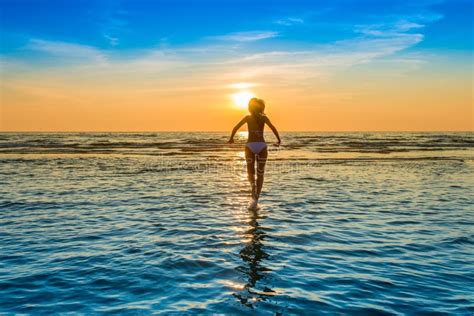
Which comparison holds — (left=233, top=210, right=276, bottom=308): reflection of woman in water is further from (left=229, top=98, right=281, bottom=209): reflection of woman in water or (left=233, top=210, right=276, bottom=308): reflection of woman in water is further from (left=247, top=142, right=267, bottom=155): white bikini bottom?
(left=247, top=142, right=267, bottom=155): white bikini bottom

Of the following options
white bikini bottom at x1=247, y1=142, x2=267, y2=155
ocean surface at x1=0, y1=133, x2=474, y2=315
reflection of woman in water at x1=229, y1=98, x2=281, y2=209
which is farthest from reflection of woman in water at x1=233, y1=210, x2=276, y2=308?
white bikini bottom at x1=247, y1=142, x2=267, y2=155

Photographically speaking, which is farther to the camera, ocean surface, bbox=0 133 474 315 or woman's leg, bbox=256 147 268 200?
woman's leg, bbox=256 147 268 200

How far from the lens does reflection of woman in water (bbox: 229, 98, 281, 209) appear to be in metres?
12.5

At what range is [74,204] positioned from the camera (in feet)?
42.2

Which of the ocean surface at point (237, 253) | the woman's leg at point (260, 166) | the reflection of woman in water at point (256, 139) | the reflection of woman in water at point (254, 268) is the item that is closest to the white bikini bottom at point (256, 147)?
the reflection of woman in water at point (256, 139)

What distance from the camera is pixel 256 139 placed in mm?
12742

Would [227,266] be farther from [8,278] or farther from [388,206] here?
[388,206]

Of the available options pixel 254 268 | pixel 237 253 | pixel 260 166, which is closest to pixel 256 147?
pixel 260 166

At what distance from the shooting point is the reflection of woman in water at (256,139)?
12.5 metres

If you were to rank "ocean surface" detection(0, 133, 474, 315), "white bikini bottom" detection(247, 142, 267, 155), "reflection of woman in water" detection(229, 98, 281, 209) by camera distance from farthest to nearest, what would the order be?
"white bikini bottom" detection(247, 142, 267, 155), "reflection of woman in water" detection(229, 98, 281, 209), "ocean surface" detection(0, 133, 474, 315)

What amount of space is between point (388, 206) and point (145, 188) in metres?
9.48

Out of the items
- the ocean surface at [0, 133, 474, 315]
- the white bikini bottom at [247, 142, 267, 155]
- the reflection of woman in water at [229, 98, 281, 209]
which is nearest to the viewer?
the ocean surface at [0, 133, 474, 315]

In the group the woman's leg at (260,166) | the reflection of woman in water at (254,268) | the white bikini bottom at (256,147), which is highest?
the white bikini bottom at (256,147)

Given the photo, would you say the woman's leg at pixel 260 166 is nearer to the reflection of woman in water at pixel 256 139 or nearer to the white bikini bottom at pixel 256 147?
the reflection of woman in water at pixel 256 139
